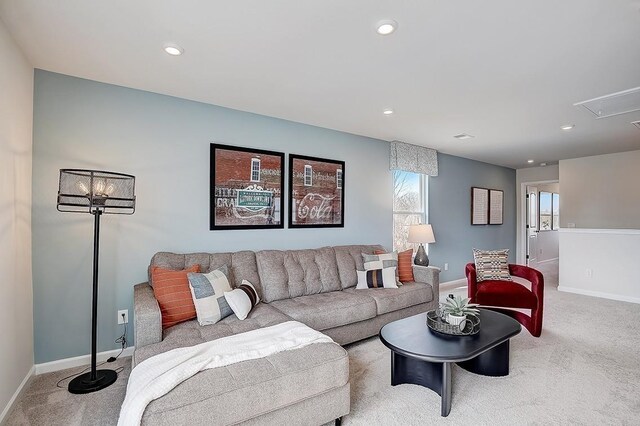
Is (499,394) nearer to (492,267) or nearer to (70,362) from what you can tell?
(492,267)

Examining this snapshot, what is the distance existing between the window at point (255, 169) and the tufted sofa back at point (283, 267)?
31.8 inches

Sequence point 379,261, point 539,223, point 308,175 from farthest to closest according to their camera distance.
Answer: point 539,223 → point 308,175 → point 379,261

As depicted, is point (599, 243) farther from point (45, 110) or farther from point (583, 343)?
point (45, 110)

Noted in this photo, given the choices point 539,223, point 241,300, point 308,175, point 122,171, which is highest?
point 308,175

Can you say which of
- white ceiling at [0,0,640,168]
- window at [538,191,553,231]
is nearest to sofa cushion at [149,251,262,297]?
white ceiling at [0,0,640,168]

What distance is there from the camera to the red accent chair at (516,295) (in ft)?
10.7

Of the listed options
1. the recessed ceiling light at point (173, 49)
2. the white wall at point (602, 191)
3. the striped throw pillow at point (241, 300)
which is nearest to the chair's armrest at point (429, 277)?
the striped throw pillow at point (241, 300)

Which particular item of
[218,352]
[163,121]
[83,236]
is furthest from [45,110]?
[218,352]

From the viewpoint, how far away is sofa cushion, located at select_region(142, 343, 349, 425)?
1369 millimetres

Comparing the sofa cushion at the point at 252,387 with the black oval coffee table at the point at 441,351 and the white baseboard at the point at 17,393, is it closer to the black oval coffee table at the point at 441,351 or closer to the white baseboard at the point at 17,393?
the black oval coffee table at the point at 441,351

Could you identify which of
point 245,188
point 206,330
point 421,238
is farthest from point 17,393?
point 421,238

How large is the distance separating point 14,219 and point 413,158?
14.8ft

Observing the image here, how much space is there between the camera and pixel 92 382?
2256mm

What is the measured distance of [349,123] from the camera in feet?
12.5
